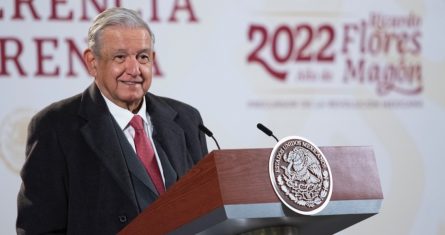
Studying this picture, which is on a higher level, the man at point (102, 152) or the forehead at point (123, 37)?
the forehead at point (123, 37)

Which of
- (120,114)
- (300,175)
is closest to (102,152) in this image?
(120,114)

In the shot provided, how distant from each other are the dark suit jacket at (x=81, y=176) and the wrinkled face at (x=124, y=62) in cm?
7

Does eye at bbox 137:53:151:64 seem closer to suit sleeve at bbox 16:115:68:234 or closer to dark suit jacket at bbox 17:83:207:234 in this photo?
dark suit jacket at bbox 17:83:207:234

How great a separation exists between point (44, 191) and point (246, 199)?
710 mm

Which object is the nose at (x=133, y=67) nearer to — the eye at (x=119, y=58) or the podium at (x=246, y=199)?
the eye at (x=119, y=58)

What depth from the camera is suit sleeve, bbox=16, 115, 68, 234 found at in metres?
2.11

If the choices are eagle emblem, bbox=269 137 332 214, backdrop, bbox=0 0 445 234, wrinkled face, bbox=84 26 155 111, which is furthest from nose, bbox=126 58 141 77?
backdrop, bbox=0 0 445 234

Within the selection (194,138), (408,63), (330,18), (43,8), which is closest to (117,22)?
(194,138)

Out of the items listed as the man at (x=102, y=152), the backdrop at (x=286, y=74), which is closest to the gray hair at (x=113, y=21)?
the man at (x=102, y=152)

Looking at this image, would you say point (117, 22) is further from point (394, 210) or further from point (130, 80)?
point (394, 210)

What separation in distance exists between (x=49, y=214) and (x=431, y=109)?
2.09 meters

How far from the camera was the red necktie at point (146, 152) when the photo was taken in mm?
2201

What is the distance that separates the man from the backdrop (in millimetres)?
1024

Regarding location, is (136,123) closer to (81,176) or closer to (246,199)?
(81,176)
